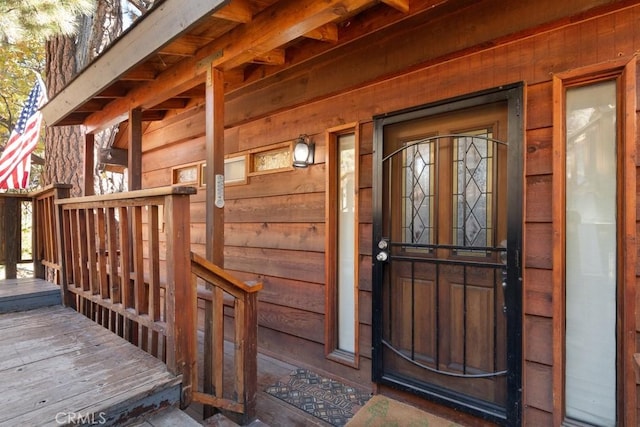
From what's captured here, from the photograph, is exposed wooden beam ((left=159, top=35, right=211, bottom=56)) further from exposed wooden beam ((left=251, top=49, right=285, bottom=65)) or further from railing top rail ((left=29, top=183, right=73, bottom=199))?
railing top rail ((left=29, top=183, right=73, bottom=199))

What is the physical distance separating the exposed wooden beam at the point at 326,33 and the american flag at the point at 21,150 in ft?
12.1

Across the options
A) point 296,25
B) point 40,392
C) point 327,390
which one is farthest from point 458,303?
point 40,392

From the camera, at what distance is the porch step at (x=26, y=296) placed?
266 cm

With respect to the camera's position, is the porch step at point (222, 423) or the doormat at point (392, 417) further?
the doormat at point (392, 417)

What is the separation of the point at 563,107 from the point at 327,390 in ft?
7.21

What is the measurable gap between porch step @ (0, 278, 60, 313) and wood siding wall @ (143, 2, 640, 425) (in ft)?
4.40

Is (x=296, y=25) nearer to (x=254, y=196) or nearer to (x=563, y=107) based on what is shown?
(x=563, y=107)

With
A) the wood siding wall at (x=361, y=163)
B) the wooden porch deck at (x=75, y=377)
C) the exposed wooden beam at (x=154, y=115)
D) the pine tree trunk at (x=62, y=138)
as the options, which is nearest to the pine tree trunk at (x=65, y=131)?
the pine tree trunk at (x=62, y=138)

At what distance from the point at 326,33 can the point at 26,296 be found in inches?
116

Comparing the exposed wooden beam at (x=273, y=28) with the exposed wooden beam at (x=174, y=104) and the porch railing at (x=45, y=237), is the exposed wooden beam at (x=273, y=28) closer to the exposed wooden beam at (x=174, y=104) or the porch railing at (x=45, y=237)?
the exposed wooden beam at (x=174, y=104)

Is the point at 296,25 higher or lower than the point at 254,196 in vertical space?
higher

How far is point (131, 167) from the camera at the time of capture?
3.16 metres

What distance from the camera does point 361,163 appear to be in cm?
247

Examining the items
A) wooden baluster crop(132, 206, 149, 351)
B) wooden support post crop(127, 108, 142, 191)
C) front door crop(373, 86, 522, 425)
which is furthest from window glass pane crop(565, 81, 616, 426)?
wooden support post crop(127, 108, 142, 191)
